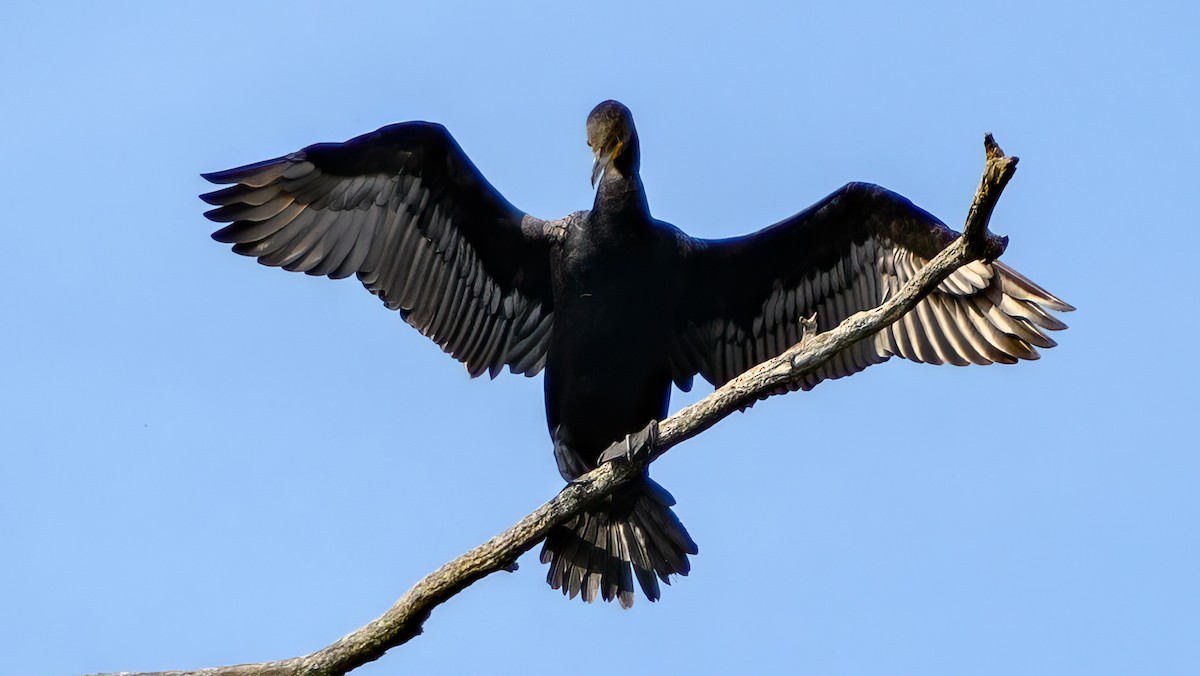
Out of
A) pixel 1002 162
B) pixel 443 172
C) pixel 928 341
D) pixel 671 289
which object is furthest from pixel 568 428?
pixel 1002 162

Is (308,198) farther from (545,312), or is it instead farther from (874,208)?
(874,208)

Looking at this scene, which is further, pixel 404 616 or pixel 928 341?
pixel 928 341

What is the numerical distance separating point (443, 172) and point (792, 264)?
2.01 m

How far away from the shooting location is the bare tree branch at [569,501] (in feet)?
19.3

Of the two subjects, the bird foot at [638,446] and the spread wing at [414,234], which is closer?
the bird foot at [638,446]

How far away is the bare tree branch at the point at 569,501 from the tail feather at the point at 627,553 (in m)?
1.68

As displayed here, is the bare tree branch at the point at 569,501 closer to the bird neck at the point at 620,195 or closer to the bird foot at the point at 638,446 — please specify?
the bird foot at the point at 638,446

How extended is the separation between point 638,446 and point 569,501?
56 centimetres

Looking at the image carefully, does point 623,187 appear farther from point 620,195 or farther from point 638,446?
point 638,446

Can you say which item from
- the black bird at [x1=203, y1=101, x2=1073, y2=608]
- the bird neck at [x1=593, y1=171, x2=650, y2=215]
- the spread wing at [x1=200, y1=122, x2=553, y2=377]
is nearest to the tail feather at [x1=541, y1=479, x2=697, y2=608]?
the black bird at [x1=203, y1=101, x2=1073, y2=608]

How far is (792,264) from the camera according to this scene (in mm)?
8242

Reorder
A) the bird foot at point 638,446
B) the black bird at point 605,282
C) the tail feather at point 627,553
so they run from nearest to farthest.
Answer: the bird foot at point 638,446 → the black bird at point 605,282 → the tail feather at point 627,553

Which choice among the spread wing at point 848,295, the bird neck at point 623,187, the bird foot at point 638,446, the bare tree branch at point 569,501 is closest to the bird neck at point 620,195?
the bird neck at point 623,187

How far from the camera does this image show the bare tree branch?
589 cm
